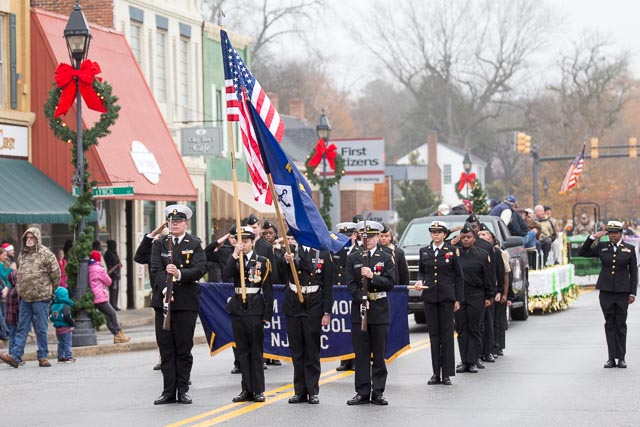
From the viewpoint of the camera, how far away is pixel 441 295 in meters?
14.8

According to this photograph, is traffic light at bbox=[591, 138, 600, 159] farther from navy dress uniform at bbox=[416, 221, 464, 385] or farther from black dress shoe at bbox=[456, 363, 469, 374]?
navy dress uniform at bbox=[416, 221, 464, 385]

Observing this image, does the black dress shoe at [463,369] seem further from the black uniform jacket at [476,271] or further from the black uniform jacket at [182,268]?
the black uniform jacket at [182,268]

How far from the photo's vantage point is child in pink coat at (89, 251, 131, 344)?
20719mm

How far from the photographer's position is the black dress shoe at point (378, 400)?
1288 cm

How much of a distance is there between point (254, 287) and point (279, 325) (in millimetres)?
2868

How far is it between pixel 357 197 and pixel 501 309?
37.0m

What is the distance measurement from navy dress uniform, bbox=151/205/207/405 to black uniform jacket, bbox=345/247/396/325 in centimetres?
159

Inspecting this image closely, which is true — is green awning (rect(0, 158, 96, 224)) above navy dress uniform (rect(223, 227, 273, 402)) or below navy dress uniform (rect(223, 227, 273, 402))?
above

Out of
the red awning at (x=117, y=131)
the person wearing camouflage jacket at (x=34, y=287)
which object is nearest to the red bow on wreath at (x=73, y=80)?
the person wearing camouflage jacket at (x=34, y=287)

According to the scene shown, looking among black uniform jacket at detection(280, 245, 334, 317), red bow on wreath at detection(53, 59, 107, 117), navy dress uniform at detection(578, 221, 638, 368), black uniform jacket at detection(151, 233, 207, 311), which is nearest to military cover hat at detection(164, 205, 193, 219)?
black uniform jacket at detection(151, 233, 207, 311)

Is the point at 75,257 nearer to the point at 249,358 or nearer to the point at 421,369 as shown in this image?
the point at 421,369

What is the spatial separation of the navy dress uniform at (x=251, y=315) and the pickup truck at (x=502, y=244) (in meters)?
9.26

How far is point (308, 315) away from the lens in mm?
13148

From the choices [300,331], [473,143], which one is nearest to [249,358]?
[300,331]
